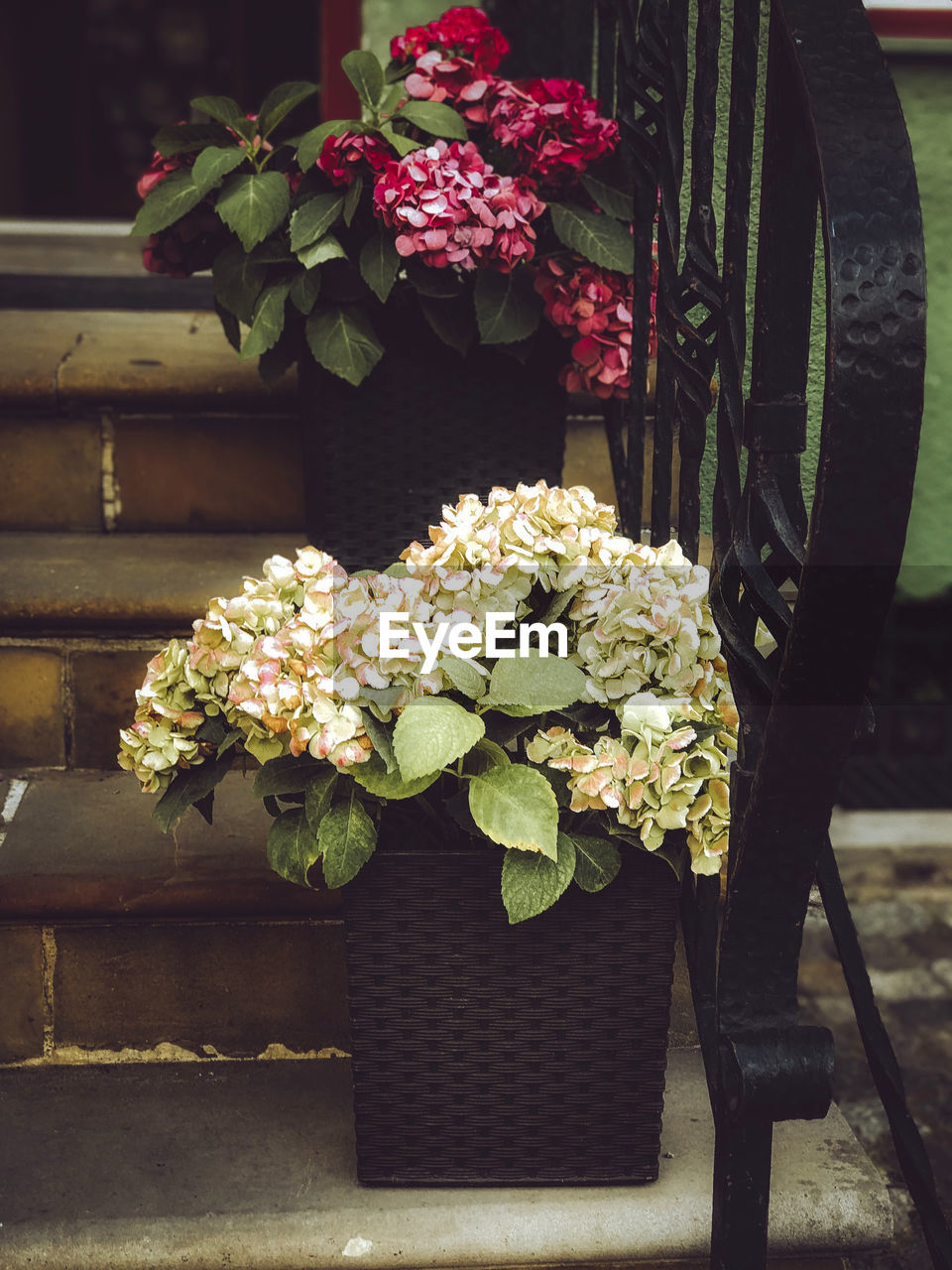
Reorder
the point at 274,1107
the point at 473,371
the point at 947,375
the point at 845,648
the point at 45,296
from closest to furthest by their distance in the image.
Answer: the point at 845,648 → the point at 274,1107 → the point at 473,371 → the point at 947,375 → the point at 45,296

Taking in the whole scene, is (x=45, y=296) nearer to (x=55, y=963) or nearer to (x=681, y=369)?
(x=55, y=963)

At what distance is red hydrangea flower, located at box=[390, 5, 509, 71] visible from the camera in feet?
5.12

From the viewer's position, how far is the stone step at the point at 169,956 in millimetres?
1275

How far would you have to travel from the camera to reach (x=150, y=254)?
158 cm

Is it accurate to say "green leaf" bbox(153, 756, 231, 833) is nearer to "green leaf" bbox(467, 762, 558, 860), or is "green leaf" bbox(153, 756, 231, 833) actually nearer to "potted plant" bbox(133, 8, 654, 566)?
"green leaf" bbox(467, 762, 558, 860)

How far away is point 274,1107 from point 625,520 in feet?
2.56

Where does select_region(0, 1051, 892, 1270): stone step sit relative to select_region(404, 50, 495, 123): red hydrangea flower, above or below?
below

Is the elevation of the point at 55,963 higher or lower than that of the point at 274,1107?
higher

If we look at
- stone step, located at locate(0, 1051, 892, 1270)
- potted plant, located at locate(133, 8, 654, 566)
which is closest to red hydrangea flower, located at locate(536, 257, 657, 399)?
potted plant, located at locate(133, 8, 654, 566)

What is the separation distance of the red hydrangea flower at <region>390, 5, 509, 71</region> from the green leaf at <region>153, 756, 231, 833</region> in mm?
1039

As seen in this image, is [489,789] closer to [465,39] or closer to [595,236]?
[595,236]

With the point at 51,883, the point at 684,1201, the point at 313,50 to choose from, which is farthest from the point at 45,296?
the point at 313,50

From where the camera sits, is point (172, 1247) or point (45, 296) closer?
point (172, 1247)

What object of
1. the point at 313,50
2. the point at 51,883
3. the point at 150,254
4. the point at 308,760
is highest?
the point at 313,50
